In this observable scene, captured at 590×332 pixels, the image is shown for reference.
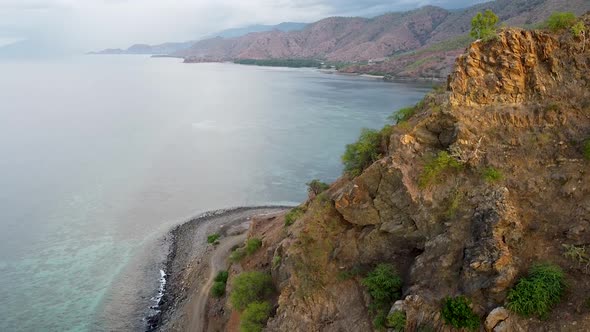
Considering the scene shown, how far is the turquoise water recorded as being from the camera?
3312cm

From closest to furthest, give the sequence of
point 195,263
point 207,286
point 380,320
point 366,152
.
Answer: point 380,320 → point 366,152 → point 207,286 → point 195,263

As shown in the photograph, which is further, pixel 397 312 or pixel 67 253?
pixel 67 253

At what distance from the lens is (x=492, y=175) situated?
1616 centimetres

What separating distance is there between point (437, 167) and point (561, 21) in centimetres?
873

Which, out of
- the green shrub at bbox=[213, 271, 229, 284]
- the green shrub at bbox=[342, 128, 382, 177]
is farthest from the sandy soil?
the green shrub at bbox=[342, 128, 382, 177]

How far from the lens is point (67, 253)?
3903 cm

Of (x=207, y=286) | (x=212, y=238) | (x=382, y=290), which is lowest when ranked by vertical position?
(x=212, y=238)

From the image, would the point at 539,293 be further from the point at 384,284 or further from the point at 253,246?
the point at 253,246

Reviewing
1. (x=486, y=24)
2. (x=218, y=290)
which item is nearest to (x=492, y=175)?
(x=486, y=24)

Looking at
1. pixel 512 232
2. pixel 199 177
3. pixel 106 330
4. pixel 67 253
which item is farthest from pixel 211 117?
pixel 512 232

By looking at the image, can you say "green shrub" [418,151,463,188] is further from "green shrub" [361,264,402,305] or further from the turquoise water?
the turquoise water

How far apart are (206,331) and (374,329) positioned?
12579 mm

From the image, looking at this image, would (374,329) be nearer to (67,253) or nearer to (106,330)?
(106,330)

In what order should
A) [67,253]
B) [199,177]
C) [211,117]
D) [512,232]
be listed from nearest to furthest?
[512,232], [67,253], [199,177], [211,117]
